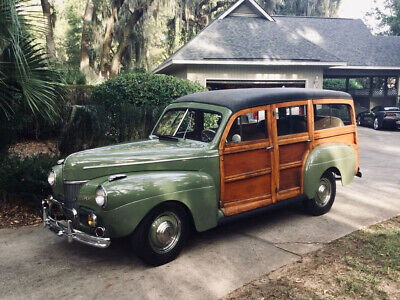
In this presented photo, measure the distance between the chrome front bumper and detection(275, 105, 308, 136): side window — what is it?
9.43ft

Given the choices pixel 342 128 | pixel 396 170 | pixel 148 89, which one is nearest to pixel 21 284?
pixel 342 128

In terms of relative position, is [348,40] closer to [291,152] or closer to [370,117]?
[370,117]

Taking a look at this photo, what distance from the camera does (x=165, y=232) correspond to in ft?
14.5

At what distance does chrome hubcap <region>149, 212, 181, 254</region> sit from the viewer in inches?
172

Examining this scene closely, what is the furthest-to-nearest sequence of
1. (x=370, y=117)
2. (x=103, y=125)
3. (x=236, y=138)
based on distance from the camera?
(x=370, y=117), (x=103, y=125), (x=236, y=138)

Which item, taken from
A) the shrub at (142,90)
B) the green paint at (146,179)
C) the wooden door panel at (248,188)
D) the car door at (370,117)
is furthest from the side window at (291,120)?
the car door at (370,117)

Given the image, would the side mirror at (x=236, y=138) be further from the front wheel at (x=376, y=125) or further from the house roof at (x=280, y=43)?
the front wheel at (x=376, y=125)

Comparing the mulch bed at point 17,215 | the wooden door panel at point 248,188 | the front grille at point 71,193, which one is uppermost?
the front grille at point 71,193

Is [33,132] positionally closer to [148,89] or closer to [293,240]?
[148,89]

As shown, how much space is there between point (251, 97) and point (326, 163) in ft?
5.59

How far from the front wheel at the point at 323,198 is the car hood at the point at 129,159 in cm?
216

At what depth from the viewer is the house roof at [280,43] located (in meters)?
16.5

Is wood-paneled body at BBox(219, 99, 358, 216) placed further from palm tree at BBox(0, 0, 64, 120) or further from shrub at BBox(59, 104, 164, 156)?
shrub at BBox(59, 104, 164, 156)

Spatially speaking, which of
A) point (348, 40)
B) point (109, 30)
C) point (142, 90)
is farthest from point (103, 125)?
point (348, 40)
